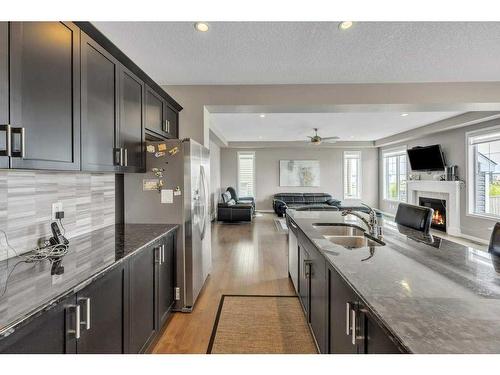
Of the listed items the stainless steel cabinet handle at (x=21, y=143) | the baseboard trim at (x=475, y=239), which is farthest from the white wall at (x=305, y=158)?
the stainless steel cabinet handle at (x=21, y=143)

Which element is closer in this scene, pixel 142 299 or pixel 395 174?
pixel 142 299

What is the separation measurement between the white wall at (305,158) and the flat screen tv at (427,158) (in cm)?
237

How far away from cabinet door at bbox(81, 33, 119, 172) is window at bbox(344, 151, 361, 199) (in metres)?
9.21

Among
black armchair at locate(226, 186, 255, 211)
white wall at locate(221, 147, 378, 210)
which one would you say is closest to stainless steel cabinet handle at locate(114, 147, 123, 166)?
black armchair at locate(226, 186, 255, 211)

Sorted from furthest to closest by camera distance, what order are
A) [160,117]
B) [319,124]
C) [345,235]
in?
[319,124] → [160,117] → [345,235]

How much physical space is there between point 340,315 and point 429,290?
48 centimetres

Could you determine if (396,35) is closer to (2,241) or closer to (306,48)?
(306,48)

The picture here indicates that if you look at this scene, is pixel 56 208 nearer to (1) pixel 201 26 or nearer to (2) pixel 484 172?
(1) pixel 201 26

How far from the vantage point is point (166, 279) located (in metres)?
2.33

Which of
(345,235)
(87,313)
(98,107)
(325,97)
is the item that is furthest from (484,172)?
A: (87,313)

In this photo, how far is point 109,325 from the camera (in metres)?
1.44

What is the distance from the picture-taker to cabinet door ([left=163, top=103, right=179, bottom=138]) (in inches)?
120
